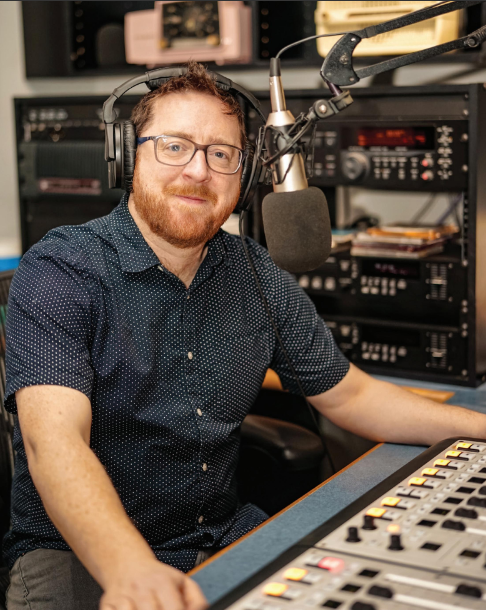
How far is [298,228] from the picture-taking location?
37.0 inches

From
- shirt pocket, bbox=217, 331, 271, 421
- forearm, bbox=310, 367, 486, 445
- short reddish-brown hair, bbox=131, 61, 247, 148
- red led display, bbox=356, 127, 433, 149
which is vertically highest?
short reddish-brown hair, bbox=131, 61, 247, 148

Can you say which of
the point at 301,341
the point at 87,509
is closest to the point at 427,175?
the point at 301,341

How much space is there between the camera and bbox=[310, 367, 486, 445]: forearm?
1.23 meters

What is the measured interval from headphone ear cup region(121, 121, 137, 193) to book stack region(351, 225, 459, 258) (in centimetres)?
67

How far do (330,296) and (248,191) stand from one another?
570mm

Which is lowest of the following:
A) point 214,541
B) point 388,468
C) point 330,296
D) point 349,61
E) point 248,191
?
point 214,541

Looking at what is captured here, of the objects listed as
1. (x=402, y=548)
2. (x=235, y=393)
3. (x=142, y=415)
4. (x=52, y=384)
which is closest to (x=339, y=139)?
(x=235, y=393)

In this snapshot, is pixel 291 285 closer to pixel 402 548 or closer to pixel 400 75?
pixel 402 548

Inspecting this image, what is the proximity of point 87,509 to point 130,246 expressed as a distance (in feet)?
1.62

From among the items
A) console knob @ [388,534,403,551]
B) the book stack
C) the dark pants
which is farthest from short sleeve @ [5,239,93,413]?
the book stack

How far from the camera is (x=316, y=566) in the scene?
2.57 feet

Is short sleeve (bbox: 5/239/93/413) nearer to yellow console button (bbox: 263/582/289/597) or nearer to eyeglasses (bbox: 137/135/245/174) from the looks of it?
eyeglasses (bbox: 137/135/245/174)

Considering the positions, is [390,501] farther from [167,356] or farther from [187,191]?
[187,191]

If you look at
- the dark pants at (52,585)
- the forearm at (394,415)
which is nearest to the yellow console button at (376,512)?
the forearm at (394,415)
